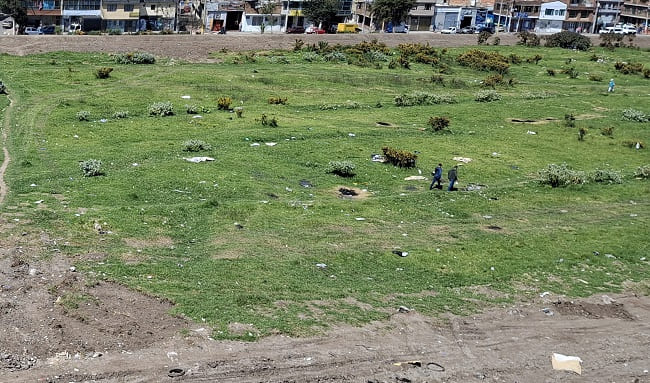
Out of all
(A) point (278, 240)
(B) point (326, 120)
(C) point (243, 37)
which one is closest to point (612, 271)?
(A) point (278, 240)

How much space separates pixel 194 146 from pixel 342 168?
289 inches

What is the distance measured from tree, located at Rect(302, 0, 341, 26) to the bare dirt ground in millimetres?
87257

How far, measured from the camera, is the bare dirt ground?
1723 cm

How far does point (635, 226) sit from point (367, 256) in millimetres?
12534

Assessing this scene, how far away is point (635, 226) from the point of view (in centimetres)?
3083

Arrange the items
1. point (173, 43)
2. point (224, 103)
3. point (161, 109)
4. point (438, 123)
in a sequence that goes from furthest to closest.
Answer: point (173, 43), point (224, 103), point (438, 123), point (161, 109)

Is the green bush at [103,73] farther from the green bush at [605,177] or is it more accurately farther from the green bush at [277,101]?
the green bush at [605,177]

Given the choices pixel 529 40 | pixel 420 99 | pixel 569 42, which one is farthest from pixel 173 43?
pixel 569 42

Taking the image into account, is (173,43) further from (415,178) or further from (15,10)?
(415,178)

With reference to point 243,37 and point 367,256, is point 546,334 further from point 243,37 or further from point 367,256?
point 243,37

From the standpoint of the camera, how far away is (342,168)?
3466 cm

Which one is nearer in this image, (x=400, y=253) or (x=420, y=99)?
(x=400, y=253)

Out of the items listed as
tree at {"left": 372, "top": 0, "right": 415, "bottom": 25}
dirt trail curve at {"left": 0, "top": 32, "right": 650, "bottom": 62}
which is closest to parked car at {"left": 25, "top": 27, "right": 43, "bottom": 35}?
dirt trail curve at {"left": 0, "top": 32, "right": 650, "bottom": 62}

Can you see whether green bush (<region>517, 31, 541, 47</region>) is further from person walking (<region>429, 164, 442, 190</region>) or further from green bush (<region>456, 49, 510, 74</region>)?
person walking (<region>429, 164, 442, 190</region>)
